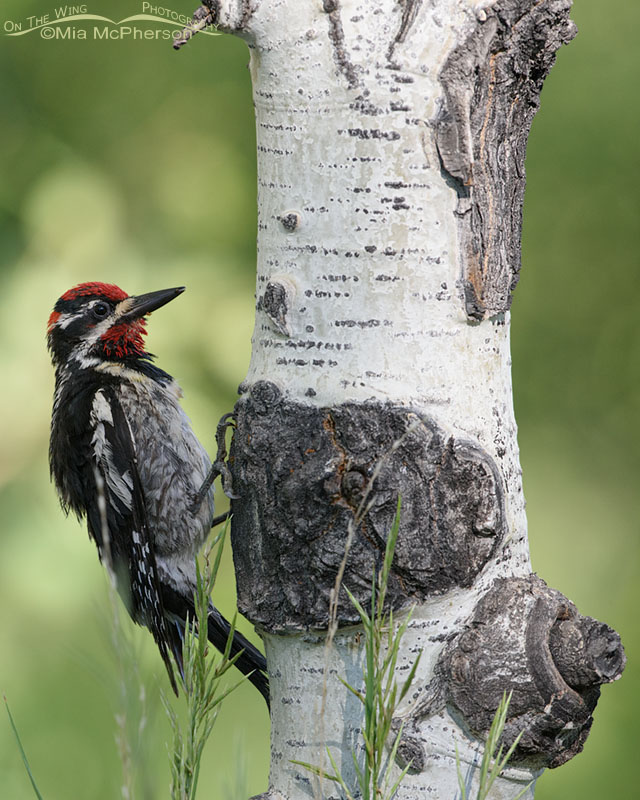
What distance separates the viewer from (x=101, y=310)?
9.12 ft

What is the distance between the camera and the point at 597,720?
9.05 feet

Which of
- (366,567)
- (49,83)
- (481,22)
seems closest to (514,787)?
(366,567)

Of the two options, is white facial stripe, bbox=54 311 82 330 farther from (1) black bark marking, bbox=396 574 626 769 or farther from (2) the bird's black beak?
(1) black bark marking, bbox=396 574 626 769

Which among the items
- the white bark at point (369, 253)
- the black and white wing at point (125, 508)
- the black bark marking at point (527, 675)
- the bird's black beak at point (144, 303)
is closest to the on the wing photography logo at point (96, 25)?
the bird's black beak at point (144, 303)

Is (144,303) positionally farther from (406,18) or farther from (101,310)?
(406,18)

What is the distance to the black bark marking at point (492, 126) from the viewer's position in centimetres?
139

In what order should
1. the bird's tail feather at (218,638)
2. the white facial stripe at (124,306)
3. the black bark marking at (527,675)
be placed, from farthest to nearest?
1. the white facial stripe at (124,306)
2. the bird's tail feather at (218,638)
3. the black bark marking at (527,675)

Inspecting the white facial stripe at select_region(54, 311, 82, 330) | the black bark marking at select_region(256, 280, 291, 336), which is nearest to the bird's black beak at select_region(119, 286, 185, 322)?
the white facial stripe at select_region(54, 311, 82, 330)

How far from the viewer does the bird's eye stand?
2.78 meters

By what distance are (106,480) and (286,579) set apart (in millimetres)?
1378

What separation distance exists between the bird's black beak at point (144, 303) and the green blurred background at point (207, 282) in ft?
0.38

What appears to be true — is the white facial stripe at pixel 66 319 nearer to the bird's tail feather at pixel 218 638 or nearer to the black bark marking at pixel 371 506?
the bird's tail feather at pixel 218 638

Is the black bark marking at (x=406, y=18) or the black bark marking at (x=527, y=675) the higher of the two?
the black bark marking at (x=406, y=18)

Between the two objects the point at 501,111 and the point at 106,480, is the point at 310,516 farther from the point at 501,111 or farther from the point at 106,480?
the point at 106,480
